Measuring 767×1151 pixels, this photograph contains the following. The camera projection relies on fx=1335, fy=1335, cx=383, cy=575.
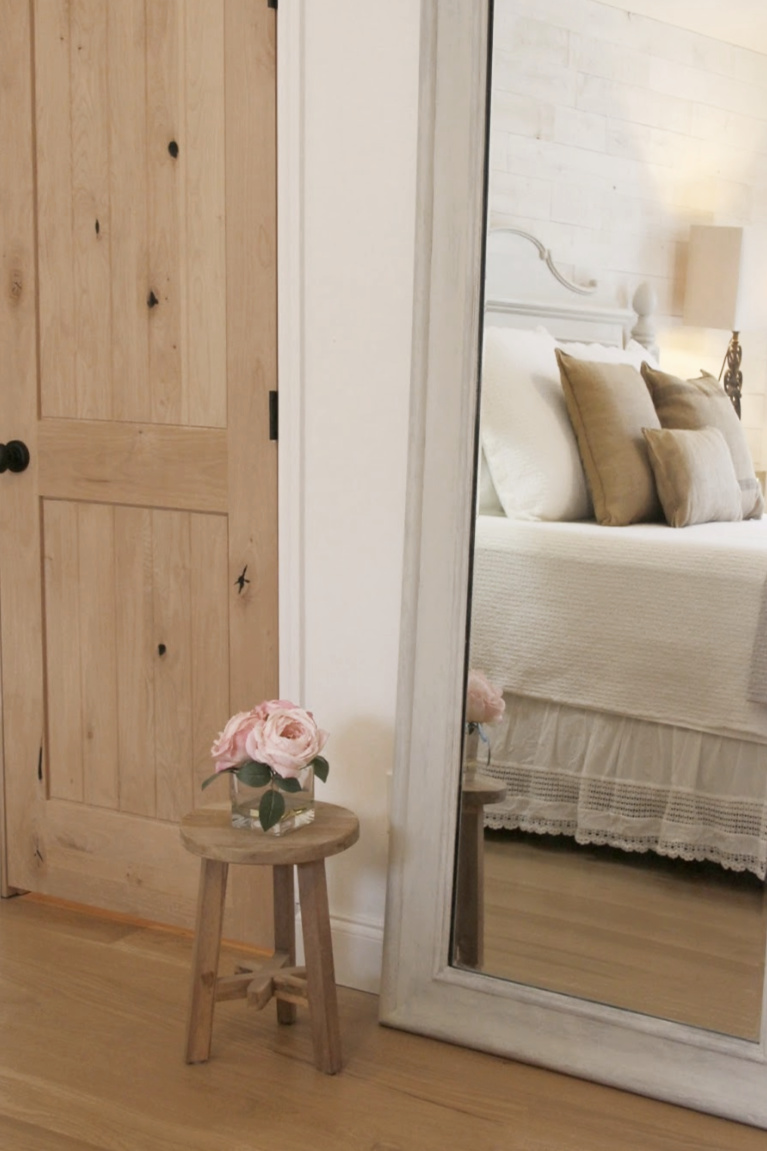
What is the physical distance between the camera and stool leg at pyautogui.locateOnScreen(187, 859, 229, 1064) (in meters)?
2.30

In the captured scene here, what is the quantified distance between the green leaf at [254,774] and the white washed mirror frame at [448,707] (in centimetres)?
29

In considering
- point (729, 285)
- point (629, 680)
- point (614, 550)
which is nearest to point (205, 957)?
point (629, 680)

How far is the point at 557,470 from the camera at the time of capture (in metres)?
2.32

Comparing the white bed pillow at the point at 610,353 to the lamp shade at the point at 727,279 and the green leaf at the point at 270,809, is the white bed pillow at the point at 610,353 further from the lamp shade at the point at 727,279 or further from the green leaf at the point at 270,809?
the green leaf at the point at 270,809

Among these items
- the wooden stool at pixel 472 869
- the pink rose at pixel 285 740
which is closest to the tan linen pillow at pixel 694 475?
the wooden stool at pixel 472 869

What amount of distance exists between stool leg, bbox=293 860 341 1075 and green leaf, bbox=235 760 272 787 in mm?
160

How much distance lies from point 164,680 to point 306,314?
2.76 feet

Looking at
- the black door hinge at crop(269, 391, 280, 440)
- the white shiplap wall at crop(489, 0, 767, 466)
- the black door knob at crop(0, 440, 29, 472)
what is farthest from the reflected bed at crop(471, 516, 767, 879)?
the black door knob at crop(0, 440, 29, 472)

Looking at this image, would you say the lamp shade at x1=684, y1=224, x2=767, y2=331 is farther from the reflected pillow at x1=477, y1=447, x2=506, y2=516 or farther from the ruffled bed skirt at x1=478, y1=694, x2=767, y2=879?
the ruffled bed skirt at x1=478, y1=694, x2=767, y2=879

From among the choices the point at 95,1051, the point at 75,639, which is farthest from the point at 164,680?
the point at 95,1051

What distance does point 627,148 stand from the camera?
223 cm

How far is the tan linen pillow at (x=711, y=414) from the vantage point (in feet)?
7.13

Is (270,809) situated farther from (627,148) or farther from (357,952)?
(627,148)

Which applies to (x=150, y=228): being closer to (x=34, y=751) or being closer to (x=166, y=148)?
(x=166, y=148)
